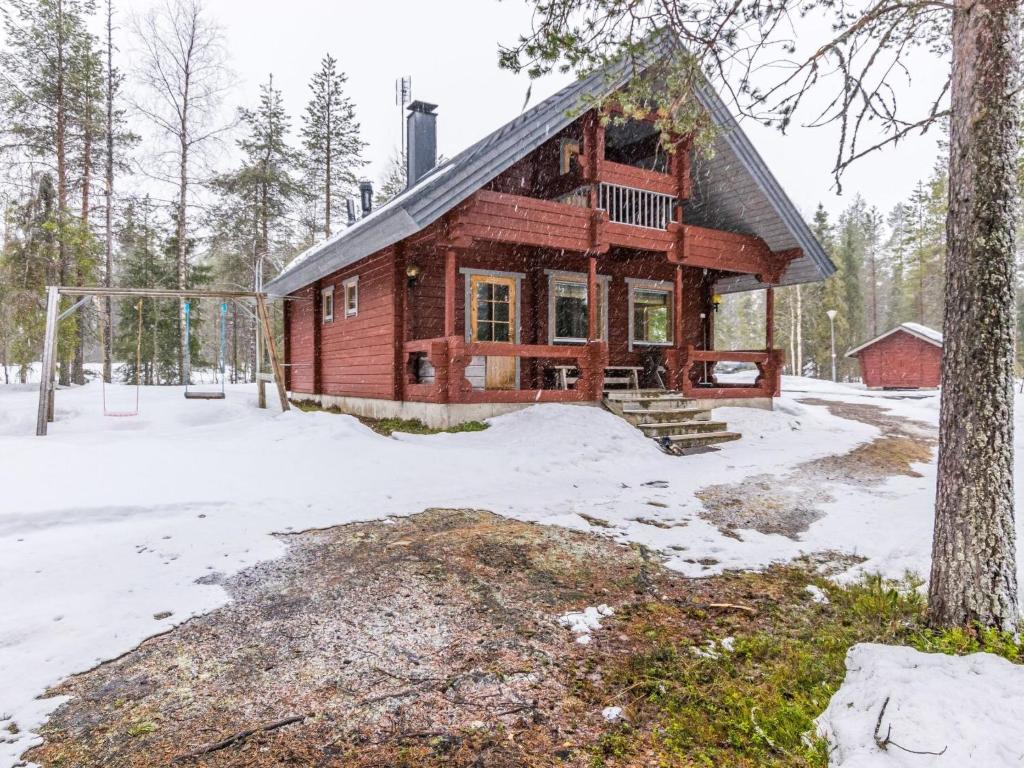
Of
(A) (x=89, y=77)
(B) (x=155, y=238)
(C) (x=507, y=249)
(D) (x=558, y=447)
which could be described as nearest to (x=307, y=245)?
(B) (x=155, y=238)

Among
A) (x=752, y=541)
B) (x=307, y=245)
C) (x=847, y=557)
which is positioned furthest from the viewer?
(x=307, y=245)

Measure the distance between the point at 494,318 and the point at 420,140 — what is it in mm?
4510

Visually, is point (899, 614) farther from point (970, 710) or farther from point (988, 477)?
point (970, 710)

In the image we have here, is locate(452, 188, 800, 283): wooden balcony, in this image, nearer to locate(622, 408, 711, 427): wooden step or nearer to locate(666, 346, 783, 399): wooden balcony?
locate(666, 346, 783, 399): wooden balcony

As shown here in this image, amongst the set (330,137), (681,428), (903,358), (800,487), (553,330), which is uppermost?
(330,137)

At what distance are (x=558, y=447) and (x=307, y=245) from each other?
21.6m

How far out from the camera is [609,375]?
11500 mm

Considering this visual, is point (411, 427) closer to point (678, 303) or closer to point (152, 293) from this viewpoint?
point (152, 293)

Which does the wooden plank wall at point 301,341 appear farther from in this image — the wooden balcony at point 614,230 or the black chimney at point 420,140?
the wooden balcony at point 614,230

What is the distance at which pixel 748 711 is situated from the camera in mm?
2027

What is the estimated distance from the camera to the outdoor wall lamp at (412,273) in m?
9.18

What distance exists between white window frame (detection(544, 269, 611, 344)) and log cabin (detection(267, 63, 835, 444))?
33mm

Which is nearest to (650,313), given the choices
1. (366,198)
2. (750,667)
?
(366,198)

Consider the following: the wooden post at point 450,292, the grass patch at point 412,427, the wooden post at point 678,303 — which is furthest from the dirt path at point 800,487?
the wooden post at point 450,292
